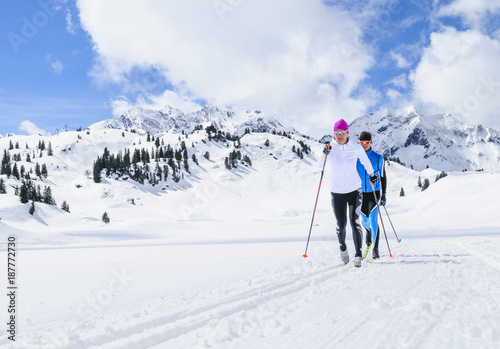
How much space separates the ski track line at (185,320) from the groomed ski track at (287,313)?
0.03 ft

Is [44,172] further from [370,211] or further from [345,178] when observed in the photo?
[345,178]

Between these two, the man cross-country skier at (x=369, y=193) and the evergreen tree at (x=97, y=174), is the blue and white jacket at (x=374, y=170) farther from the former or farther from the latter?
the evergreen tree at (x=97, y=174)

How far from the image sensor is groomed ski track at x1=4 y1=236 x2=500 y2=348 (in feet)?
8.66

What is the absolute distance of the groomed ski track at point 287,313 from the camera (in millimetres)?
2641

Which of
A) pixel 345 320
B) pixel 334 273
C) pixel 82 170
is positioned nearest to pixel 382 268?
pixel 334 273

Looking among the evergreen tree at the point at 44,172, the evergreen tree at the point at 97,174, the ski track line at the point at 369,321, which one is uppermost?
the evergreen tree at the point at 44,172

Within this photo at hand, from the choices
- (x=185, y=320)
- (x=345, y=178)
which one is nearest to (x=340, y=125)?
(x=345, y=178)

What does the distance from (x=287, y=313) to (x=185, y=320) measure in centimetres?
109

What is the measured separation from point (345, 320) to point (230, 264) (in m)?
4.10

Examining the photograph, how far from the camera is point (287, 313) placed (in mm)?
3283

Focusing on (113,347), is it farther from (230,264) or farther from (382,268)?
(382,268)

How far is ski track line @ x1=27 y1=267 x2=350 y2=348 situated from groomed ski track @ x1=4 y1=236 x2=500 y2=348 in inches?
0.4

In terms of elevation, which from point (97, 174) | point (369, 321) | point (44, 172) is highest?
point (44, 172)

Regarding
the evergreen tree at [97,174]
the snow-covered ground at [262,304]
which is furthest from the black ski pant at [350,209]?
the evergreen tree at [97,174]
